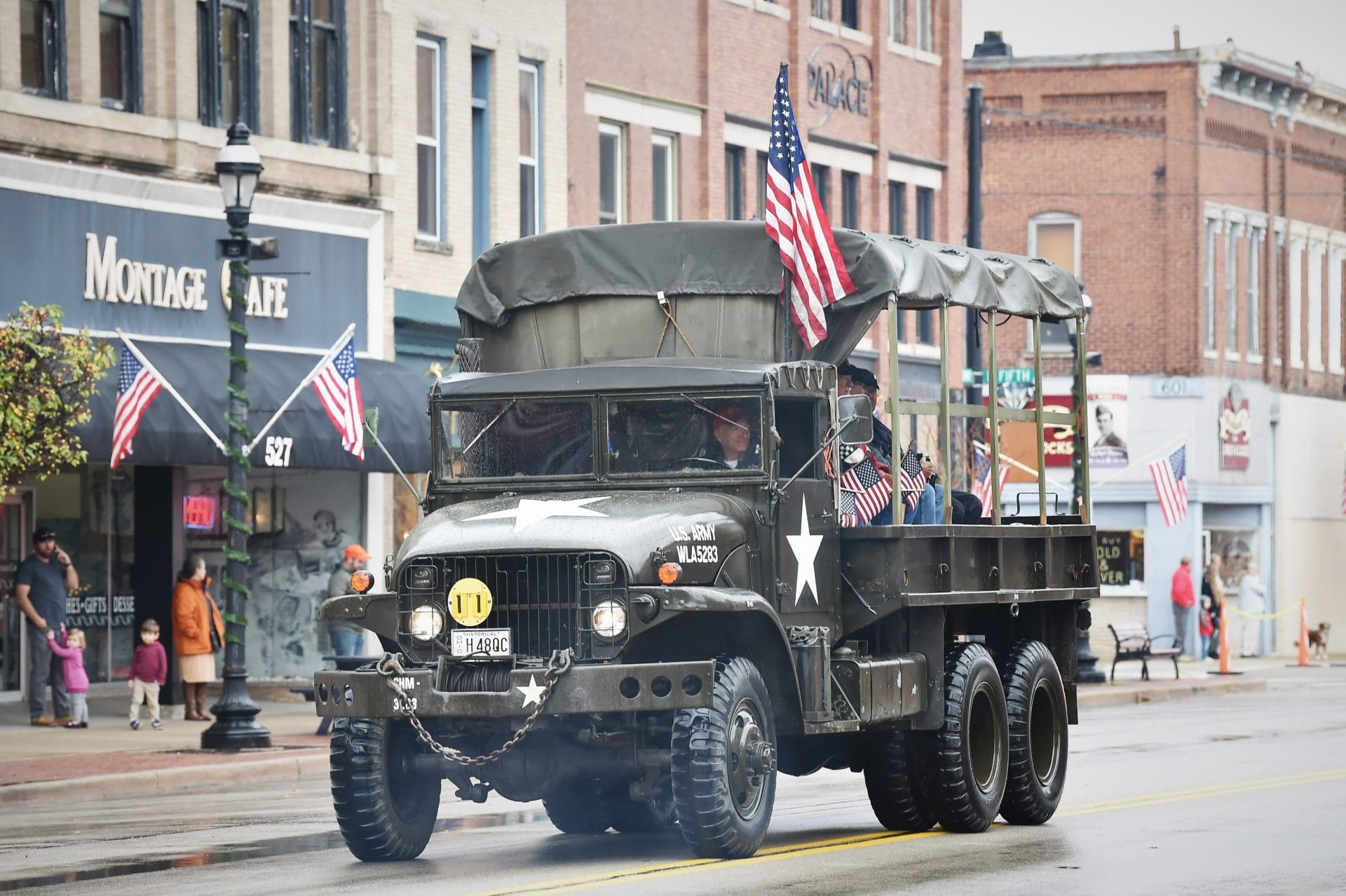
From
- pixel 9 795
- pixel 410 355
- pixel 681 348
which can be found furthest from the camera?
pixel 410 355

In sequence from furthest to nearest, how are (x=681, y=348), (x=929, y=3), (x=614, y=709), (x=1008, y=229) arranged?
(x=1008, y=229) < (x=929, y=3) < (x=681, y=348) < (x=614, y=709)

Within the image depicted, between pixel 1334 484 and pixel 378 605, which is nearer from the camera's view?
pixel 378 605

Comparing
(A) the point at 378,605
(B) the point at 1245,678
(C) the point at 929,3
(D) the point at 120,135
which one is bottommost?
(B) the point at 1245,678

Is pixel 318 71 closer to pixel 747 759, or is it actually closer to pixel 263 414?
pixel 263 414

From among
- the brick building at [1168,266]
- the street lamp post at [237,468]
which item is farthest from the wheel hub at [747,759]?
the brick building at [1168,266]

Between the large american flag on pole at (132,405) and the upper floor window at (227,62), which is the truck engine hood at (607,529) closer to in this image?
the large american flag on pole at (132,405)

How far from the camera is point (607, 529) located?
1212cm

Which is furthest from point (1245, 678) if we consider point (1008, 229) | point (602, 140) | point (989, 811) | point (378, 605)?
point (378, 605)

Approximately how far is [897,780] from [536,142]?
19101 millimetres

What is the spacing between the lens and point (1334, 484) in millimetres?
53438

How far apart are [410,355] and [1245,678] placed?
13.9 metres

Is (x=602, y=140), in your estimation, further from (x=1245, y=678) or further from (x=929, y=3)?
(x=1245, y=678)

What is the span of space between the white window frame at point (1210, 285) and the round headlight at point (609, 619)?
38680 mm

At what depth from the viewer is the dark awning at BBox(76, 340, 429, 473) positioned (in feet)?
79.7
